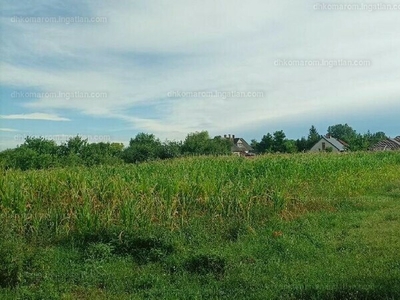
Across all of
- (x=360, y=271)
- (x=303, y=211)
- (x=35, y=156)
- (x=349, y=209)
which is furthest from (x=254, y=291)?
(x=35, y=156)

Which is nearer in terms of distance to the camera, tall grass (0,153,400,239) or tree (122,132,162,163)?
tall grass (0,153,400,239)

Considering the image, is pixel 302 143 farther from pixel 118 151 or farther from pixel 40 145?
pixel 40 145

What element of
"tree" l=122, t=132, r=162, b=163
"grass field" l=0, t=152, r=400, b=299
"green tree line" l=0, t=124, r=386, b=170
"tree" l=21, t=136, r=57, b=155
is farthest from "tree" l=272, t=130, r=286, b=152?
"grass field" l=0, t=152, r=400, b=299

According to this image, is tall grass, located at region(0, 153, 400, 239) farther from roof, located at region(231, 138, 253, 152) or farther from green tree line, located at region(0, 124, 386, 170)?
roof, located at region(231, 138, 253, 152)

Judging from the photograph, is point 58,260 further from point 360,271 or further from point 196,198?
point 360,271

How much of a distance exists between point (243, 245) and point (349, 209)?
4.40 metres

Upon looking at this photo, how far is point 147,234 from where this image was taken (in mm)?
7152

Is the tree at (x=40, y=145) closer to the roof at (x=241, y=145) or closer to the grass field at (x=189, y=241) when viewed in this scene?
the grass field at (x=189, y=241)

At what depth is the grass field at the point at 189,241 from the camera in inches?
209

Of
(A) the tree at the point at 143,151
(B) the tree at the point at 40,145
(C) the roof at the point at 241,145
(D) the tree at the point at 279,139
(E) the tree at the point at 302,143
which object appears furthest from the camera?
(C) the roof at the point at 241,145

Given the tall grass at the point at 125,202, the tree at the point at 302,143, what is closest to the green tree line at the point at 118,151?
the tree at the point at 302,143

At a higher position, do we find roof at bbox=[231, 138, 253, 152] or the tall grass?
roof at bbox=[231, 138, 253, 152]

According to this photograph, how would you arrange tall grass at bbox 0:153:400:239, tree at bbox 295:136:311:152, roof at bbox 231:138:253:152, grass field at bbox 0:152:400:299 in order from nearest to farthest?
grass field at bbox 0:152:400:299 → tall grass at bbox 0:153:400:239 → tree at bbox 295:136:311:152 → roof at bbox 231:138:253:152

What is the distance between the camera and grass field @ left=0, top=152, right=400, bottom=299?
17.4 ft
